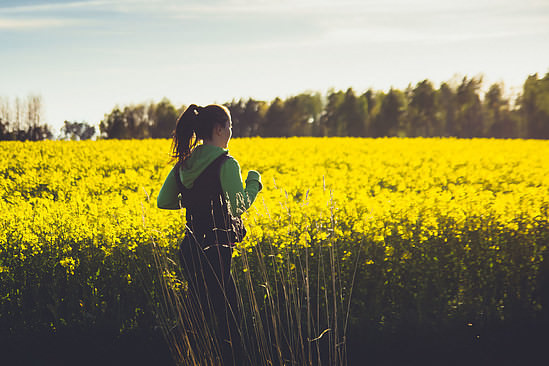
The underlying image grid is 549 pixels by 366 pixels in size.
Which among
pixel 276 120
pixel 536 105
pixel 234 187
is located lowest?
pixel 234 187

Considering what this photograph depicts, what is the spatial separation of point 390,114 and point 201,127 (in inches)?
1850

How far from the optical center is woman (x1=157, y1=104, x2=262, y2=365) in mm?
3168

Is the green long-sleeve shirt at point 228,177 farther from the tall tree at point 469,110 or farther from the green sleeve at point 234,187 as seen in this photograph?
the tall tree at point 469,110

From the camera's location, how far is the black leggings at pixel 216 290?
3289 millimetres

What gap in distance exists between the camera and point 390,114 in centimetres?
4819

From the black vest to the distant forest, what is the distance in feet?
119

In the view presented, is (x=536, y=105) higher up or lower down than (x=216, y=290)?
higher up

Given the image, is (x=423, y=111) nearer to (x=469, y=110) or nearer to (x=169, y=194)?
(x=469, y=110)

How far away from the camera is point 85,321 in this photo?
4293 millimetres

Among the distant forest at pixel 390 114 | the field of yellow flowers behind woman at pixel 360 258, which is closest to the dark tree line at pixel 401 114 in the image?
the distant forest at pixel 390 114

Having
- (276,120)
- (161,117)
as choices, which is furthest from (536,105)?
(161,117)

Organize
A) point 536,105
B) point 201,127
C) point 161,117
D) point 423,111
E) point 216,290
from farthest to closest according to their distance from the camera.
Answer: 1. point 423,111
2. point 536,105
3. point 161,117
4. point 216,290
5. point 201,127

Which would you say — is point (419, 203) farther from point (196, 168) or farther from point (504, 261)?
point (196, 168)

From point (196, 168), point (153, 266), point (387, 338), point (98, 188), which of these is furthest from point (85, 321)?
point (98, 188)
